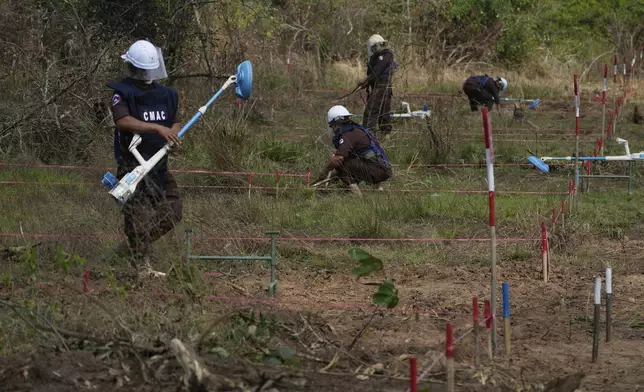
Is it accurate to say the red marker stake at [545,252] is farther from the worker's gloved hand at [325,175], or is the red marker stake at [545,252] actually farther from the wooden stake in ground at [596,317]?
the worker's gloved hand at [325,175]

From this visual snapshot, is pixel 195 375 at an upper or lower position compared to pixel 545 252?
upper

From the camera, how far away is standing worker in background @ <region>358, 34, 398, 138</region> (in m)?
14.6

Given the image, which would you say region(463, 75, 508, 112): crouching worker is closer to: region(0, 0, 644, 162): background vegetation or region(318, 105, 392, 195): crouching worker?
region(0, 0, 644, 162): background vegetation

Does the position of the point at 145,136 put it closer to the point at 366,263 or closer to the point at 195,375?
the point at 366,263

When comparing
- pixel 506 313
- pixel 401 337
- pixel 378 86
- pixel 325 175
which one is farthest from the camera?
pixel 378 86

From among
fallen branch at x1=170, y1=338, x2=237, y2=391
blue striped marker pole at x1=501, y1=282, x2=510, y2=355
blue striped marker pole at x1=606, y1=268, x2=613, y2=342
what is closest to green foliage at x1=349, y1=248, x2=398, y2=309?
blue striped marker pole at x1=501, y1=282, x2=510, y2=355

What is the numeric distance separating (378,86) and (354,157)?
313cm

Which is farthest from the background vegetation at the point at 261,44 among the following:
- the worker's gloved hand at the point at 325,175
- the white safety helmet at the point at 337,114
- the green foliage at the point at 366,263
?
the green foliage at the point at 366,263

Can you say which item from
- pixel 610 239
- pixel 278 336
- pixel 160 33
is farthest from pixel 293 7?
pixel 278 336

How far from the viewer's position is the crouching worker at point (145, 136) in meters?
8.09

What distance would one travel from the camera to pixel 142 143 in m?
8.27

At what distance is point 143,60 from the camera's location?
26.6 ft

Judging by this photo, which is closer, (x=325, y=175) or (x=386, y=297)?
(x=386, y=297)

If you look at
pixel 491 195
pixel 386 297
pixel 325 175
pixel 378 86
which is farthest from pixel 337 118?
pixel 386 297
